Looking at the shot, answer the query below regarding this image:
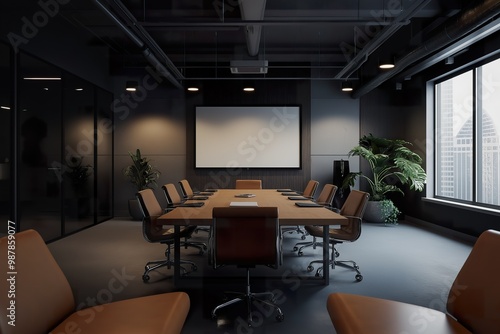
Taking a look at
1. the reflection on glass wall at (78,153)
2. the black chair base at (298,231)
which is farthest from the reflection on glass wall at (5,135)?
the black chair base at (298,231)

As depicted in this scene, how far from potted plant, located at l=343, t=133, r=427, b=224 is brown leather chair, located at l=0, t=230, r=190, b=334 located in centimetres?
586

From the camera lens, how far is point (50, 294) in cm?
160

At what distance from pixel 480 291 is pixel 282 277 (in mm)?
2471

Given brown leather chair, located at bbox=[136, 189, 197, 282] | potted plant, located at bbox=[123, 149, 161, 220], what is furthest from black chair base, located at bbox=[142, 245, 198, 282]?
potted plant, located at bbox=[123, 149, 161, 220]

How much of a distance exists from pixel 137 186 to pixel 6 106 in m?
3.56

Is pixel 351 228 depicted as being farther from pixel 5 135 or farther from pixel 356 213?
pixel 5 135

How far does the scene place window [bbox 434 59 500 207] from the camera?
5320 millimetres

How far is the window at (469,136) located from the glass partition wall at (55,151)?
24.0 ft

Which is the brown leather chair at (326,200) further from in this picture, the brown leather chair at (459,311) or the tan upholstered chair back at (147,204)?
the brown leather chair at (459,311)

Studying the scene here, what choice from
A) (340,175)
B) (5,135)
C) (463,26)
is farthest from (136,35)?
(340,175)

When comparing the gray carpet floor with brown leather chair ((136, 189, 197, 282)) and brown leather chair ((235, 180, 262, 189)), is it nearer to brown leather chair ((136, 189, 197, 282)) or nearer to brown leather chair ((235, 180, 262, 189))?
brown leather chair ((136, 189, 197, 282))

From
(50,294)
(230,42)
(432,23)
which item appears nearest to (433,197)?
(432,23)

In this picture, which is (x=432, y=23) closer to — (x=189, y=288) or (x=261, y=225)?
(x=261, y=225)

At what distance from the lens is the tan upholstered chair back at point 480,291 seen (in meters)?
1.47
